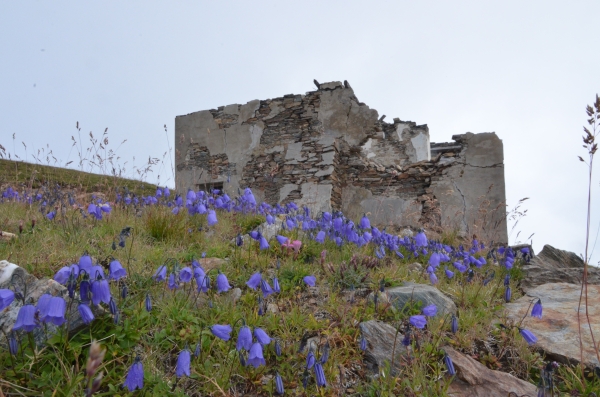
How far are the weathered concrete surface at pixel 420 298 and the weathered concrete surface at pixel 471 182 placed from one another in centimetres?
573

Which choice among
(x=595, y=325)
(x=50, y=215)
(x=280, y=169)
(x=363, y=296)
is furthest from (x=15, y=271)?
(x=280, y=169)

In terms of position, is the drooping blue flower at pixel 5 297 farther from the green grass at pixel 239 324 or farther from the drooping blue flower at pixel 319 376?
the drooping blue flower at pixel 319 376

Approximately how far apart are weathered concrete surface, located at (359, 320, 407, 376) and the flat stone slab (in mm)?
1072

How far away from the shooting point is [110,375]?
6.51 feet

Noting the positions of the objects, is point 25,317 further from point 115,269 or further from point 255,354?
point 255,354

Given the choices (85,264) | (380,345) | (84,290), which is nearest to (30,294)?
(85,264)

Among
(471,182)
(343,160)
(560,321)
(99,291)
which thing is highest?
(343,160)

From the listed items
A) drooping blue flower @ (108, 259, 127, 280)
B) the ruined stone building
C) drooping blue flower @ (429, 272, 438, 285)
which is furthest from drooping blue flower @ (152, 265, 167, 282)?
the ruined stone building

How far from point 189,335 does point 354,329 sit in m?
1.06

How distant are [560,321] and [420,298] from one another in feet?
3.66

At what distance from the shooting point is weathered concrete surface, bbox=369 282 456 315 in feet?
9.75

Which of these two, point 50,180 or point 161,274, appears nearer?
point 161,274

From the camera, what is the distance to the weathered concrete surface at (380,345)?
2.38 meters

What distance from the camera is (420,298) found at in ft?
9.86
